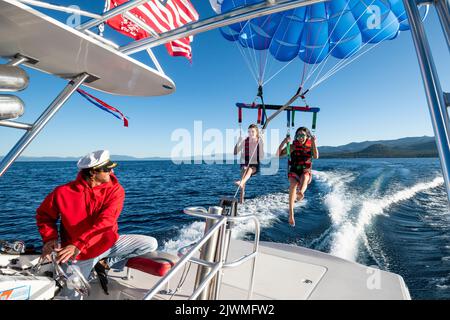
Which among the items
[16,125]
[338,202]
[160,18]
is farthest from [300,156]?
Result: [338,202]

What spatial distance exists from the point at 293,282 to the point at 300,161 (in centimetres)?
313

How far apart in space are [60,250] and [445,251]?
9494mm

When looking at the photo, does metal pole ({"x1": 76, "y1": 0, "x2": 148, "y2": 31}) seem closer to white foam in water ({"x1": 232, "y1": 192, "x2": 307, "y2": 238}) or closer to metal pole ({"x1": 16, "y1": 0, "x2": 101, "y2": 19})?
metal pole ({"x1": 16, "y1": 0, "x2": 101, "y2": 19})

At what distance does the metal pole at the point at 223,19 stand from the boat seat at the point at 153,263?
1884 millimetres

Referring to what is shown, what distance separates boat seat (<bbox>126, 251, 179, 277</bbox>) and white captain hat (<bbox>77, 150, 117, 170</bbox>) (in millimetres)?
946

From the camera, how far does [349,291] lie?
3.11 m

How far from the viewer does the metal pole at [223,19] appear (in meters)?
1.60

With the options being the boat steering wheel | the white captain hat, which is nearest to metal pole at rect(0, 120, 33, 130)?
the white captain hat

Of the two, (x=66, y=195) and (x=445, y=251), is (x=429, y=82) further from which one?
(x=445, y=251)

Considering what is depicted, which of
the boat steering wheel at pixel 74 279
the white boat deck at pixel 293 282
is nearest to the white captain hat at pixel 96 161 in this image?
the boat steering wheel at pixel 74 279

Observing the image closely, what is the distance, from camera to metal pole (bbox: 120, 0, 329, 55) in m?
1.60

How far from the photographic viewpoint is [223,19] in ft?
5.75

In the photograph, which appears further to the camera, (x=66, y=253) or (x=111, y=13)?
(x=66, y=253)

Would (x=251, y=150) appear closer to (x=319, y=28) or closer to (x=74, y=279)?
(x=319, y=28)
